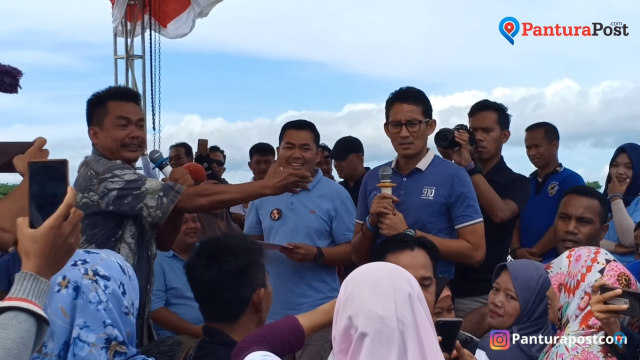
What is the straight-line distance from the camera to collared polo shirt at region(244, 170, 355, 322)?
168 inches

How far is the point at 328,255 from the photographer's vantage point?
14.0 ft

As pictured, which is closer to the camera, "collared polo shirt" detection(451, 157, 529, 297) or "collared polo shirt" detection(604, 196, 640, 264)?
"collared polo shirt" detection(451, 157, 529, 297)

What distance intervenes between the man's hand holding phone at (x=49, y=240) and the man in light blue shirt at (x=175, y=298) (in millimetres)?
2810

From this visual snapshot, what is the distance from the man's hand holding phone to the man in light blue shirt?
2.81m

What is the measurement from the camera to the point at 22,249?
1614mm

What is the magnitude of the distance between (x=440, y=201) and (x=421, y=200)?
10 cm

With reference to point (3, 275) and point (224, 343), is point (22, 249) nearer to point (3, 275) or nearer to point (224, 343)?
point (3, 275)

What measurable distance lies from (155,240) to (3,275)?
167 cm

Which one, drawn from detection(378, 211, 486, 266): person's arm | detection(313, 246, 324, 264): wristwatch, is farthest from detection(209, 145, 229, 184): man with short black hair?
detection(378, 211, 486, 266): person's arm

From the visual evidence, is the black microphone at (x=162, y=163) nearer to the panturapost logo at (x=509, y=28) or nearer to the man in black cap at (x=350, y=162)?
the man in black cap at (x=350, y=162)

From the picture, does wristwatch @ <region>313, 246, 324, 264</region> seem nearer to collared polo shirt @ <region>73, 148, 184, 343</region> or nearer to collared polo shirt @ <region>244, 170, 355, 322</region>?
collared polo shirt @ <region>244, 170, 355, 322</region>

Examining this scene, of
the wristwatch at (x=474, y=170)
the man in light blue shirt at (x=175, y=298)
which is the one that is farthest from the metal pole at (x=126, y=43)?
A: the wristwatch at (x=474, y=170)

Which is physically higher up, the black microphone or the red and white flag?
the red and white flag

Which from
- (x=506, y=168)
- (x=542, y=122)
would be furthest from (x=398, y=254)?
(x=542, y=122)
